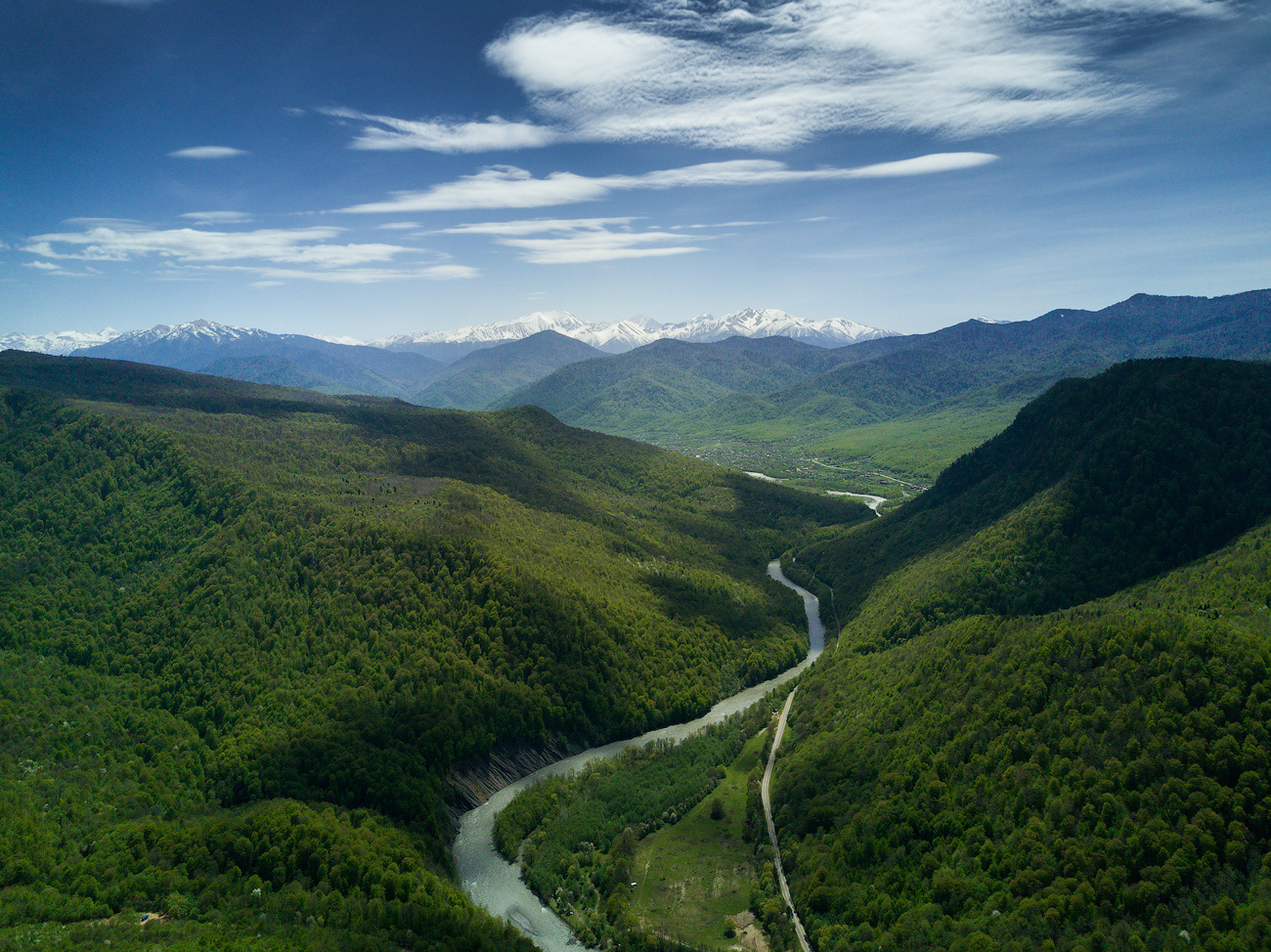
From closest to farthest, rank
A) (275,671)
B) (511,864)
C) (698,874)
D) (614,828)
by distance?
1. (698,874)
2. (511,864)
3. (614,828)
4. (275,671)

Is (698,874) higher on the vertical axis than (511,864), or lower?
higher

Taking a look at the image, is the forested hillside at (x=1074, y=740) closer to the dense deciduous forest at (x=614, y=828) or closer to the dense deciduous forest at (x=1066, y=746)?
the dense deciduous forest at (x=1066, y=746)

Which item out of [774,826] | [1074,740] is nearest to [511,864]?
[774,826]

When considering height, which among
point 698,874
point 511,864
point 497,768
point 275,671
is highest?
point 275,671

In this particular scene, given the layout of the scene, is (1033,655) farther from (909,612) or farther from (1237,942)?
(909,612)

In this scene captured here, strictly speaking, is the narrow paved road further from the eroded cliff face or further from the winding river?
the eroded cliff face

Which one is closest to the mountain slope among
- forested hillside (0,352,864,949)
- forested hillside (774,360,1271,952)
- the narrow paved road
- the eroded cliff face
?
forested hillside (774,360,1271,952)

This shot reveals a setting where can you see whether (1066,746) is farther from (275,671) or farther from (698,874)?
(275,671)

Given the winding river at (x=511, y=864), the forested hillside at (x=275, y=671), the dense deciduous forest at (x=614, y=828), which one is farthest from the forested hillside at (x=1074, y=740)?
the forested hillside at (x=275, y=671)
